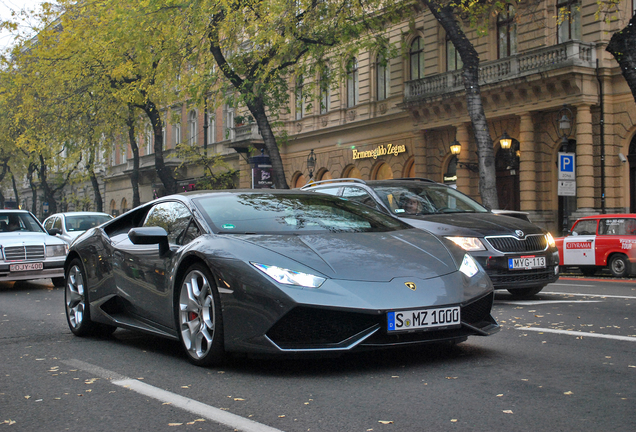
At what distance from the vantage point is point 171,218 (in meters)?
6.26

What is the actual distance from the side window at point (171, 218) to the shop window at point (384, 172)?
29.6 m

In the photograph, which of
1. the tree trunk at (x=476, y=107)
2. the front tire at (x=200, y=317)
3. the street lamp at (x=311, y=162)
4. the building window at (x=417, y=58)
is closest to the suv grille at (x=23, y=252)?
the front tire at (x=200, y=317)

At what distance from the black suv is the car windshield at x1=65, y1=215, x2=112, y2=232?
11318 millimetres

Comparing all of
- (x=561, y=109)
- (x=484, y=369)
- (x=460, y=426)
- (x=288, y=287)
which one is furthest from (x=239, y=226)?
(x=561, y=109)

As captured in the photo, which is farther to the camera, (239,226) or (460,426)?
(239,226)

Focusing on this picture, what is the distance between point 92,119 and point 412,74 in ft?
47.1

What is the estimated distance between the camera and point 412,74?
34.9 metres

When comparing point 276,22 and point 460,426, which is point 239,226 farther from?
point 276,22

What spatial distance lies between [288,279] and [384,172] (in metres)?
32.1

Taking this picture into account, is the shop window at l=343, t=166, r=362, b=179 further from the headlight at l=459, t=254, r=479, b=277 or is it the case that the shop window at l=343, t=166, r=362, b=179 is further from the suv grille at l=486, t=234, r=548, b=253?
the headlight at l=459, t=254, r=479, b=277

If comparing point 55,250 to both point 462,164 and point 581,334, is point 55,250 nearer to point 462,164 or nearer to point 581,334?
point 581,334

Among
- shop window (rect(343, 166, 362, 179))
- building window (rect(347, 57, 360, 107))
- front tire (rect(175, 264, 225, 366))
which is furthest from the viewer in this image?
building window (rect(347, 57, 360, 107))

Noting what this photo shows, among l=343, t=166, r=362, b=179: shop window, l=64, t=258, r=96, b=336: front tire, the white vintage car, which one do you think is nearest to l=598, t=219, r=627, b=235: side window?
the white vintage car

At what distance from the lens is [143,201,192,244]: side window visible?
598cm
